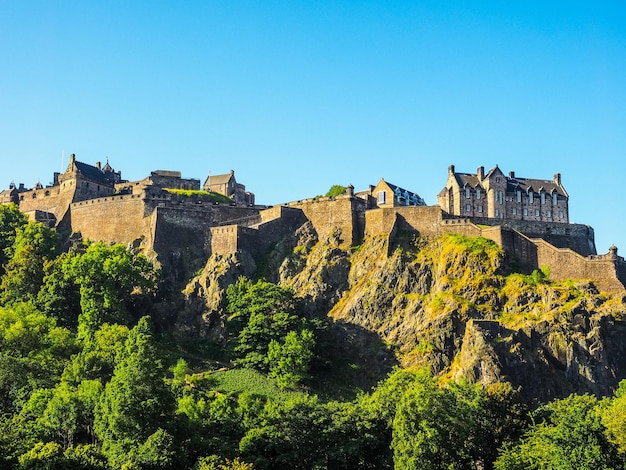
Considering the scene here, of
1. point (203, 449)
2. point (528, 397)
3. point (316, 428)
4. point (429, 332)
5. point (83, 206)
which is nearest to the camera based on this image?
point (203, 449)

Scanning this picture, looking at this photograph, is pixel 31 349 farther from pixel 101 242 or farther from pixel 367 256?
pixel 367 256

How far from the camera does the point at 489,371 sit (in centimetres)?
7544

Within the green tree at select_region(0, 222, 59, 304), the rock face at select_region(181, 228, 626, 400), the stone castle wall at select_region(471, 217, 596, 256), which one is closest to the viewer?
the rock face at select_region(181, 228, 626, 400)

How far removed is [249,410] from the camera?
2621 inches

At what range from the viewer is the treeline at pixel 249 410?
189ft

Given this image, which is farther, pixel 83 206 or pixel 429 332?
pixel 83 206

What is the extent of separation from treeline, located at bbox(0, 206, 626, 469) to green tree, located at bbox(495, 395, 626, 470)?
0.33ft

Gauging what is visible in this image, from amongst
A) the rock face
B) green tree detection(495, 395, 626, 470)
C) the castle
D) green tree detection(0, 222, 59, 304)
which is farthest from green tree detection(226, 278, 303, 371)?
green tree detection(495, 395, 626, 470)

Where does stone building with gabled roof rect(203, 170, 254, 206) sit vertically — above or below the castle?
above

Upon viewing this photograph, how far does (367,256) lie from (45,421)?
40152 mm

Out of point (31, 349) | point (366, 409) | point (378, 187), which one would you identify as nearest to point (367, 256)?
point (378, 187)

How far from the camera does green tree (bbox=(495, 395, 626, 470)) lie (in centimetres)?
5659

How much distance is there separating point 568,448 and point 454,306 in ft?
86.0

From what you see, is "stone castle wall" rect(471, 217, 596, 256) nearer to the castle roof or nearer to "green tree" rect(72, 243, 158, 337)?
the castle roof
